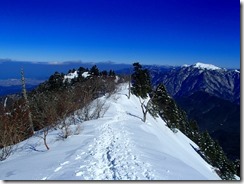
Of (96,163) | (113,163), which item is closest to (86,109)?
(96,163)

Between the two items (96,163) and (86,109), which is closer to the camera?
(96,163)

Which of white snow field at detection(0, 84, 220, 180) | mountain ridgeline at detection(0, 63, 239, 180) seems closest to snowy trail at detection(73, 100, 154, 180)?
white snow field at detection(0, 84, 220, 180)

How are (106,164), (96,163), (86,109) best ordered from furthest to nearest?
1. (86,109)
2. (96,163)
3. (106,164)

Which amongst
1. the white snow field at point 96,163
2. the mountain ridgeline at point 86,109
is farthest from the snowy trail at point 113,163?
the mountain ridgeline at point 86,109

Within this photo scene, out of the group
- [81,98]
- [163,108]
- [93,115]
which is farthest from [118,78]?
[93,115]

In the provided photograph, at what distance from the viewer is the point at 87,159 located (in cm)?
1484

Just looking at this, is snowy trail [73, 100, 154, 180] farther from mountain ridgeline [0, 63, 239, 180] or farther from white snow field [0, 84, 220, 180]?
mountain ridgeline [0, 63, 239, 180]

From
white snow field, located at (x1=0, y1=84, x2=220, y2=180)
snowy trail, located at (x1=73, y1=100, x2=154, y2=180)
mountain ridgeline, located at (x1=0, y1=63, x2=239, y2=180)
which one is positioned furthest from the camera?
mountain ridgeline, located at (x1=0, y1=63, x2=239, y2=180)

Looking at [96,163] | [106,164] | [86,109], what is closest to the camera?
[106,164]

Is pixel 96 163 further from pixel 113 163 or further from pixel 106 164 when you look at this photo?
pixel 113 163

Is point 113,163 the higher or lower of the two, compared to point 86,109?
higher

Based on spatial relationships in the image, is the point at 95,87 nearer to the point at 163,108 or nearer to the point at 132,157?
the point at 163,108

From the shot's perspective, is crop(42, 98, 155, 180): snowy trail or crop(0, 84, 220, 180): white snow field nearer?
crop(42, 98, 155, 180): snowy trail

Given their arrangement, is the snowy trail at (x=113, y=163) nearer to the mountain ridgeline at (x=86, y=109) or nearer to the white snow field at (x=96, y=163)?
the white snow field at (x=96, y=163)
